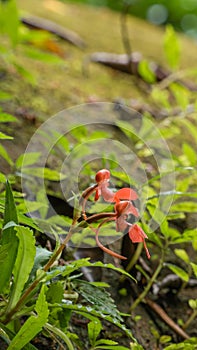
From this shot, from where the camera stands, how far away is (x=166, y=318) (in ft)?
4.01

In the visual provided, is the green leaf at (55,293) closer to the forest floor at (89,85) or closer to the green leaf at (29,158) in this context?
the forest floor at (89,85)

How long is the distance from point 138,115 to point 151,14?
2924mm

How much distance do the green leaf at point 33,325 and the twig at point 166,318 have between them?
19.8 inches

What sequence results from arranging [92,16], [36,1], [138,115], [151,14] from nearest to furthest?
[138,115]
[36,1]
[92,16]
[151,14]

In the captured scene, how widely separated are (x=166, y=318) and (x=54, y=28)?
1768 millimetres

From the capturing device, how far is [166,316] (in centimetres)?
123

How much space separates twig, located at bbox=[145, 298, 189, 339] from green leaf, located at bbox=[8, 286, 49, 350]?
50 cm

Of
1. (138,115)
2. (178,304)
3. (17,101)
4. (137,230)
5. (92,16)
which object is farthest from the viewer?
(92,16)

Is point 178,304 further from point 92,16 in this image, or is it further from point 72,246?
point 92,16

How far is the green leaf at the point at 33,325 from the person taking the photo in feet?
2.52

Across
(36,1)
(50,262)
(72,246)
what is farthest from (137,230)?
(36,1)

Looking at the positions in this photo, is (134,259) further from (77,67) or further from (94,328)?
(77,67)

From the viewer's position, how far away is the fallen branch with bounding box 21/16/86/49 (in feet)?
8.10

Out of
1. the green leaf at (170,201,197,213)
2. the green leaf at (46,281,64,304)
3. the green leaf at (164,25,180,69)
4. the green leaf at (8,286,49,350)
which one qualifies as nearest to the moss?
the green leaf at (164,25,180,69)
